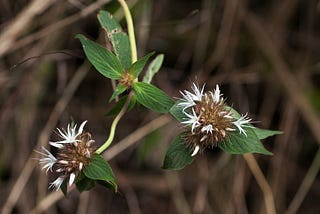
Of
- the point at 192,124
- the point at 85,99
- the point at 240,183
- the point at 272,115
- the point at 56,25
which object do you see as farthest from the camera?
the point at 85,99

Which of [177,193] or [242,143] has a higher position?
[242,143]

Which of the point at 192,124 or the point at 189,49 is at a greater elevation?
the point at 189,49

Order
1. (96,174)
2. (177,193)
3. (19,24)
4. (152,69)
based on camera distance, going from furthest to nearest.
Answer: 1. (177,193)
2. (19,24)
3. (152,69)
4. (96,174)

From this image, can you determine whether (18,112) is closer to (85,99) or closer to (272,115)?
(85,99)

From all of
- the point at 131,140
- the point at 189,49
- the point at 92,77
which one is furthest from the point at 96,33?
the point at 131,140

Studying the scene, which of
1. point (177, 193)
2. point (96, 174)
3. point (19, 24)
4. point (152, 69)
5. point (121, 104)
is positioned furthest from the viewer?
point (177, 193)

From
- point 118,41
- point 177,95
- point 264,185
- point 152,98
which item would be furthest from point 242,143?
point 177,95

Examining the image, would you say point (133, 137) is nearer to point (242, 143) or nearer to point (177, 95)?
point (177, 95)
